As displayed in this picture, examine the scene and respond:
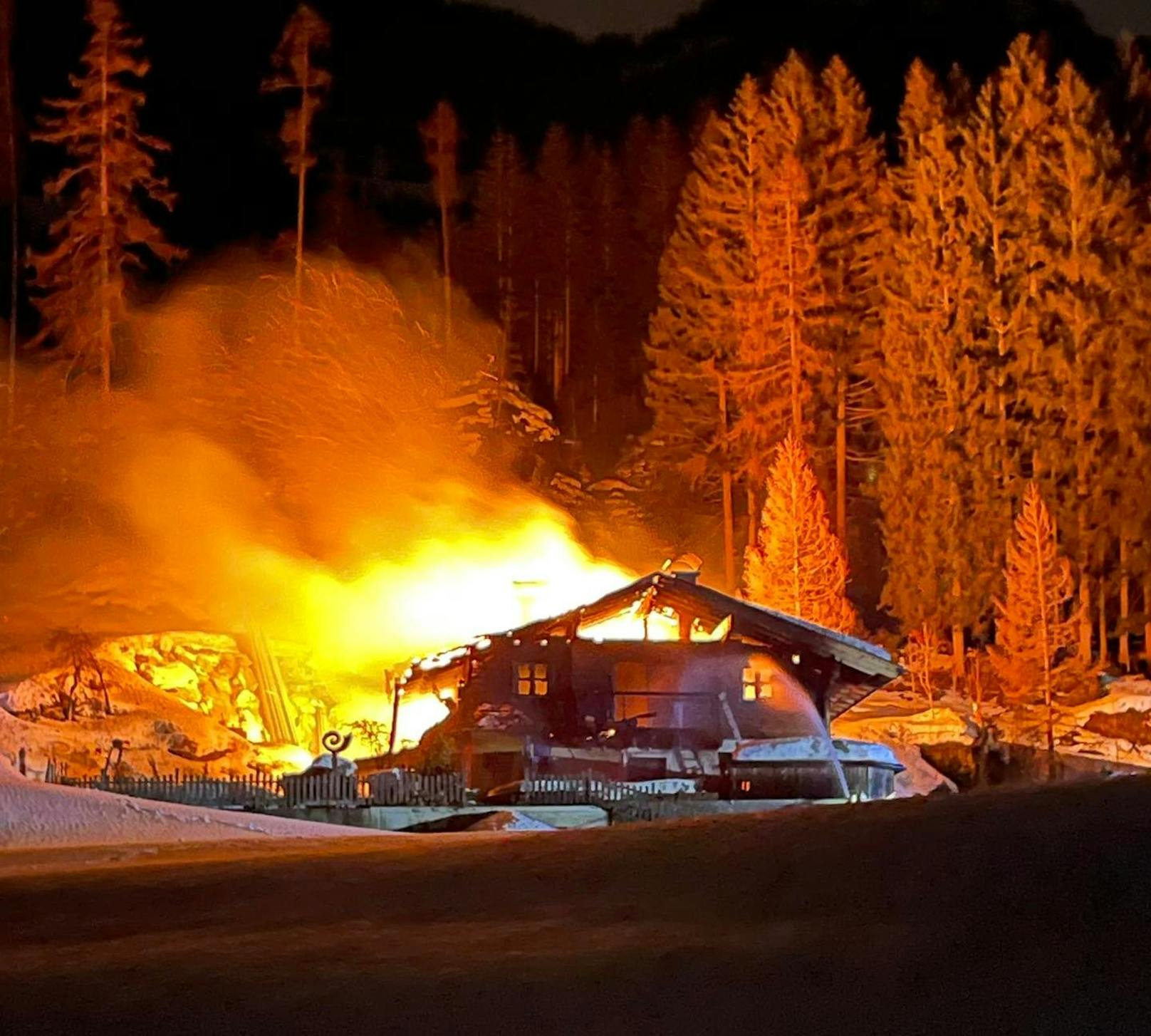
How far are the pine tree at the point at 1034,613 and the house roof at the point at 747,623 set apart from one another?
10.9m

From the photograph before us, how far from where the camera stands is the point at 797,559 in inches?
1587

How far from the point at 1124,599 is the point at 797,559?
12900 millimetres

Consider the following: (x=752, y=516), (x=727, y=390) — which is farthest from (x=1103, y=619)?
(x=727, y=390)

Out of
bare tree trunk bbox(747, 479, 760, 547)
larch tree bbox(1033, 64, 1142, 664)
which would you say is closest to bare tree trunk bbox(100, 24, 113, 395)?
bare tree trunk bbox(747, 479, 760, 547)

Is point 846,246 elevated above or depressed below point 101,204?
above

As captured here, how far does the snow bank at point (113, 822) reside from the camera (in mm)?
19203

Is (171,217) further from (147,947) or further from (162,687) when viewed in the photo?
(147,947)

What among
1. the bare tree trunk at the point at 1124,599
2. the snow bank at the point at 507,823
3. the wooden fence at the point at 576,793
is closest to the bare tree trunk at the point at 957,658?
the bare tree trunk at the point at 1124,599

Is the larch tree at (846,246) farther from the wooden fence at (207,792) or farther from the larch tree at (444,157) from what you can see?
the wooden fence at (207,792)

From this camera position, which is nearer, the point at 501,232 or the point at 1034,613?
the point at 1034,613

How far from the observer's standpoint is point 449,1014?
8117 millimetres

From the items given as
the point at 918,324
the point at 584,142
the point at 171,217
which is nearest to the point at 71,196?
the point at 171,217

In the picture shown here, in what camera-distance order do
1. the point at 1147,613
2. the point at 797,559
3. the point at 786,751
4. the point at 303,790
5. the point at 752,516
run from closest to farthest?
the point at 303,790, the point at 786,751, the point at 797,559, the point at 1147,613, the point at 752,516

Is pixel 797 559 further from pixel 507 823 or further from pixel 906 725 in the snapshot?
pixel 507 823
